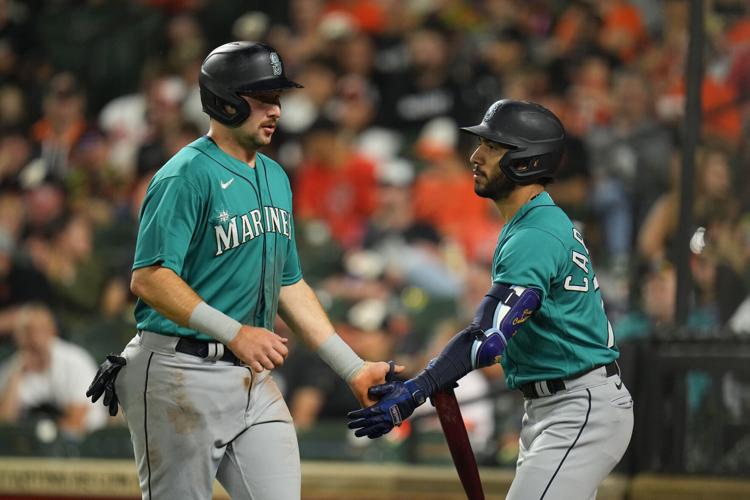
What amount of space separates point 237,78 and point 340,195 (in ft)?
18.8

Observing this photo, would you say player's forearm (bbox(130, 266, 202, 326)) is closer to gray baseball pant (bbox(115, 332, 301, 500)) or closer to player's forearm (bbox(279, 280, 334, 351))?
gray baseball pant (bbox(115, 332, 301, 500))

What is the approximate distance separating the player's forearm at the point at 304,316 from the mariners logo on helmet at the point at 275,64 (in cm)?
76

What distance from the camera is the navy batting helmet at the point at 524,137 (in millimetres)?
4324

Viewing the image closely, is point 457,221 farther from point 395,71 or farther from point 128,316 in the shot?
point 128,316

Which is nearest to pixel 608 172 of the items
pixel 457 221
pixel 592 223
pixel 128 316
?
pixel 592 223

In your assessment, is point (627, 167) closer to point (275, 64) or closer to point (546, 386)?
point (546, 386)

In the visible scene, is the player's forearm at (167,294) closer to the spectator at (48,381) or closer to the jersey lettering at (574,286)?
the jersey lettering at (574,286)

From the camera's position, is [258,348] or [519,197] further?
[519,197]

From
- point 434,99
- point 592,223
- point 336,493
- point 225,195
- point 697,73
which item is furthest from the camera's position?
point 434,99

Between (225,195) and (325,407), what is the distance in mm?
4849

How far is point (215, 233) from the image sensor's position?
13.4 feet

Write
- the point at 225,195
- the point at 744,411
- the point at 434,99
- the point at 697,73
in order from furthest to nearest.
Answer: the point at 434,99, the point at 697,73, the point at 744,411, the point at 225,195

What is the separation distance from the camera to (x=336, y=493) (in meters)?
8.37

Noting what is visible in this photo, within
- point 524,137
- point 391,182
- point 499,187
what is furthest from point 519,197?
point 391,182
